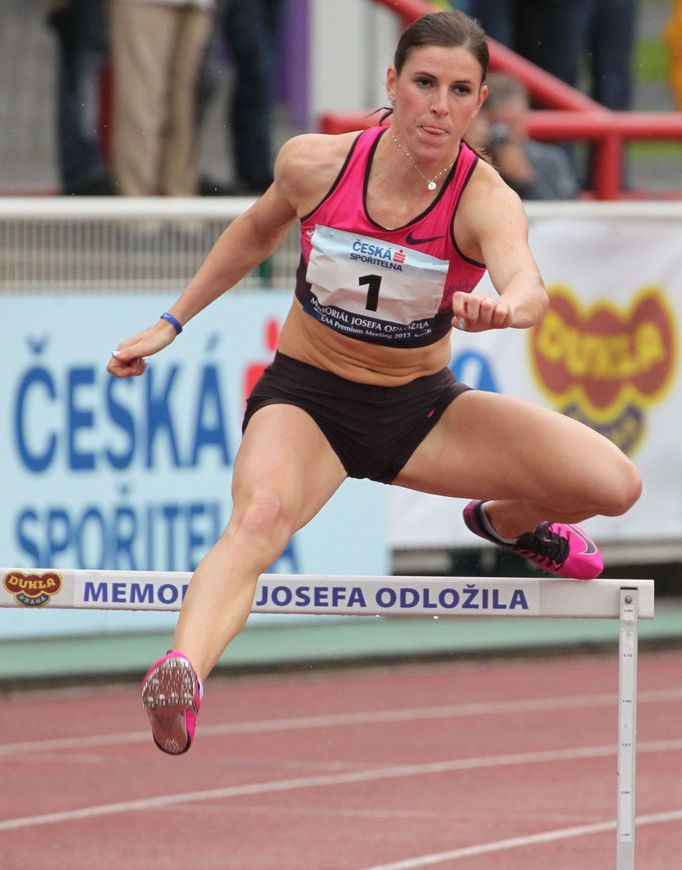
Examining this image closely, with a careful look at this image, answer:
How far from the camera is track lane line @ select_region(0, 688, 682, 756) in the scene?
9016 millimetres

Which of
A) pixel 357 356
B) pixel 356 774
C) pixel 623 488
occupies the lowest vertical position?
pixel 356 774

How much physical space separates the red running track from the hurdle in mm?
1609

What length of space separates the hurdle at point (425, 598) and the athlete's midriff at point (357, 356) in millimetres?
566

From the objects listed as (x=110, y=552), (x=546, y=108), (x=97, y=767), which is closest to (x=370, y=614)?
(x=97, y=767)

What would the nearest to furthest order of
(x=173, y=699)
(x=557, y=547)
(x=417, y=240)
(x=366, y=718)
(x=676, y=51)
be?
(x=173, y=699) < (x=417, y=240) < (x=557, y=547) < (x=366, y=718) < (x=676, y=51)

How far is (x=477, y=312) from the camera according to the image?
457 centimetres

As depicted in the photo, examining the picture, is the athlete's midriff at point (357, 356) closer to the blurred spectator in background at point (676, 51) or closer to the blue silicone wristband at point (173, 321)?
the blue silicone wristband at point (173, 321)

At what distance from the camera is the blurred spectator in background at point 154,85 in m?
10.4

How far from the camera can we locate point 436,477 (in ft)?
18.5

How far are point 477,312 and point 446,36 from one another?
0.96 meters

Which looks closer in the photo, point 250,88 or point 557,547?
point 557,547

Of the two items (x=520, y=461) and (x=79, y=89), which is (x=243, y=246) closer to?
(x=520, y=461)

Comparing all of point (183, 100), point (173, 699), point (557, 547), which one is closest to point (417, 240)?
point (557, 547)

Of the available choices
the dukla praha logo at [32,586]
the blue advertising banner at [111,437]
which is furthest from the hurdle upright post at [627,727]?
the blue advertising banner at [111,437]
